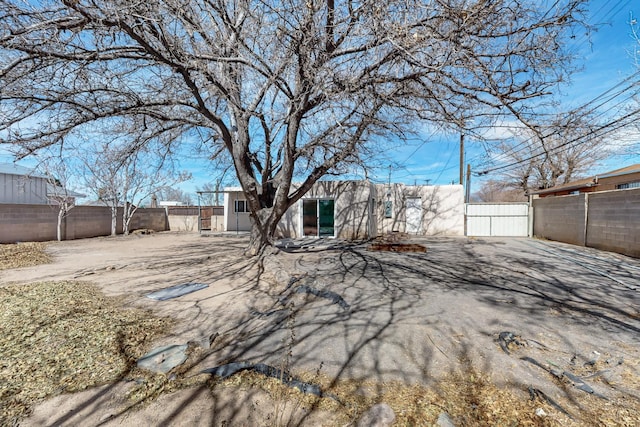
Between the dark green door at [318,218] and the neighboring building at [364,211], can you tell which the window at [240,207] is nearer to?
the neighboring building at [364,211]

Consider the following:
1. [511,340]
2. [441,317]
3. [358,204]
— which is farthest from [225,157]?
[511,340]

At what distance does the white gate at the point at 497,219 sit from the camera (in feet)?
48.1

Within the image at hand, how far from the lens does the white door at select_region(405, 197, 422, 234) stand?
16.0 metres

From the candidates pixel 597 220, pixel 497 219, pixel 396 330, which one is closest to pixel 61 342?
pixel 396 330

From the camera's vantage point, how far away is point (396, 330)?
10.7ft

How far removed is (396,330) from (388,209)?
43.7 feet

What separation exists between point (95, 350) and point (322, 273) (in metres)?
4.16

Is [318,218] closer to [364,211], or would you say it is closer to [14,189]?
[364,211]

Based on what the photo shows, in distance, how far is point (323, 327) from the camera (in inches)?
134

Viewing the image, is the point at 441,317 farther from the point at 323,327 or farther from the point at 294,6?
the point at 294,6

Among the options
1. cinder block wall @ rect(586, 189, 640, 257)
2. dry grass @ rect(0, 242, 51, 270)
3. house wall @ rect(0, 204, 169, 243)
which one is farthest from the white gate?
house wall @ rect(0, 204, 169, 243)

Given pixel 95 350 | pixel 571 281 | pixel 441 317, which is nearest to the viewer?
pixel 95 350

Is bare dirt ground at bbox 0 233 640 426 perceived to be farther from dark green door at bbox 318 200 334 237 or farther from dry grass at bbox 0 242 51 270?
dark green door at bbox 318 200 334 237

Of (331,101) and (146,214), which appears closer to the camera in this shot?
(331,101)
